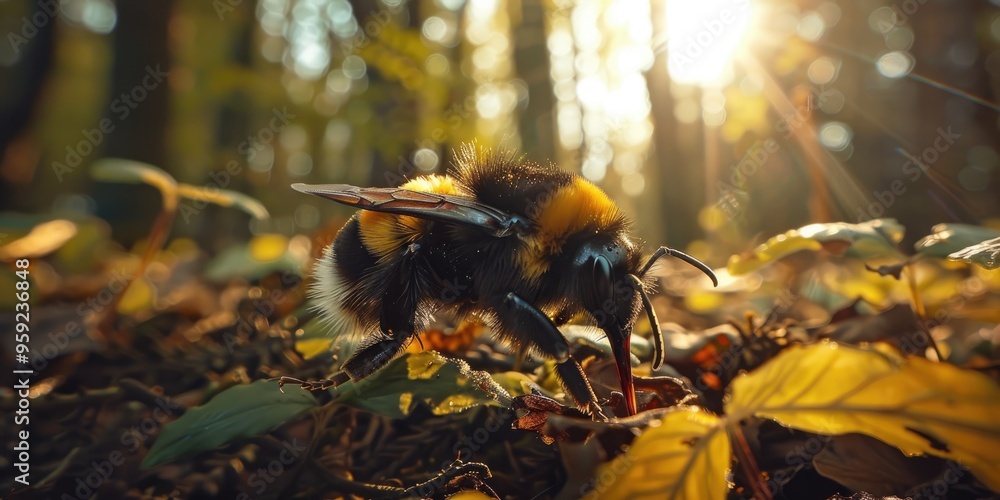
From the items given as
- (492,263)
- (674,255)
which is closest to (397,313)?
(492,263)

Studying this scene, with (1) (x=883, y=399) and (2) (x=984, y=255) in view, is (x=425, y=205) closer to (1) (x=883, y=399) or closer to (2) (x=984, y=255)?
(1) (x=883, y=399)

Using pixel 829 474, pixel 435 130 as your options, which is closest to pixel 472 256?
pixel 829 474

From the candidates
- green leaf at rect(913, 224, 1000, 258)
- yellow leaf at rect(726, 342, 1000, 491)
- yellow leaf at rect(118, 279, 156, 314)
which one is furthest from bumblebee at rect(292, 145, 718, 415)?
yellow leaf at rect(118, 279, 156, 314)

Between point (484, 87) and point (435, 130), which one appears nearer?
point (435, 130)

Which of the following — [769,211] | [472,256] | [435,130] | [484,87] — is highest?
[484,87]

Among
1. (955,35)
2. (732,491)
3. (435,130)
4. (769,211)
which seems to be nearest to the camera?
(732,491)

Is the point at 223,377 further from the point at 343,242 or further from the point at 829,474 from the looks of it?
the point at 829,474

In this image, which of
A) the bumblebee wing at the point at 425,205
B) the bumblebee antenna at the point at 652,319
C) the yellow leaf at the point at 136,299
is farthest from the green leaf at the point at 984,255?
the yellow leaf at the point at 136,299

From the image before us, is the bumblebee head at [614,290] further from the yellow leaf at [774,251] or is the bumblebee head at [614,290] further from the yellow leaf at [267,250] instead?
the yellow leaf at [267,250]

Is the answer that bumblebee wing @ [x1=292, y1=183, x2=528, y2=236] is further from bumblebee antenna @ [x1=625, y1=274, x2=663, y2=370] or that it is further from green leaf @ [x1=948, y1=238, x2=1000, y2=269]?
green leaf @ [x1=948, y1=238, x2=1000, y2=269]
